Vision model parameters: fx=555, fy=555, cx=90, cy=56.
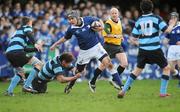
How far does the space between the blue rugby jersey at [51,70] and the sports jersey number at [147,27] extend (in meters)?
2.56

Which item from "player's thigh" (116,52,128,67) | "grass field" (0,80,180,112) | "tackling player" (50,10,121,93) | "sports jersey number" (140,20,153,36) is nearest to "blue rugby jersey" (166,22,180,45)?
"player's thigh" (116,52,128,67)

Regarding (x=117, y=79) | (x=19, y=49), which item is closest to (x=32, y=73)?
(x=19, y=49)

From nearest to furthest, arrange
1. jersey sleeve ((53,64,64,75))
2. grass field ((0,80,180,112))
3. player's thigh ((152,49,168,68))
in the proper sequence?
grass field ((0,80,180,112))
player's thigh ((152,49,168,68))
jersey sleeve ((53,64,64,75))

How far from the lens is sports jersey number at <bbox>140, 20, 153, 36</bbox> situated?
13328 mm

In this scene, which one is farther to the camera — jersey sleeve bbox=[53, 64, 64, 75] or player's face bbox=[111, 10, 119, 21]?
player's face bbox=[111, 10, 119, 21]

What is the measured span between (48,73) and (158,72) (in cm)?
997

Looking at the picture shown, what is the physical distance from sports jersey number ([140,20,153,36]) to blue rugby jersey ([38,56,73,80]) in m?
2.56

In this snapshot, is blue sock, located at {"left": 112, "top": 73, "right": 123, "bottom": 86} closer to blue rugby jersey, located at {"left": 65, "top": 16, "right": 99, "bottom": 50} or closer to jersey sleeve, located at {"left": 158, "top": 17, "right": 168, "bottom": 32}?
blue rugby jersey, located at {"left": 65, "top": 16, "right": 99, "bottom": 50}

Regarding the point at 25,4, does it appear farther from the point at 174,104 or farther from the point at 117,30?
the point at 174,104

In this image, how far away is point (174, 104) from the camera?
1255 cm

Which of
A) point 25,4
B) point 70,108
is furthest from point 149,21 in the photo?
point 25,4

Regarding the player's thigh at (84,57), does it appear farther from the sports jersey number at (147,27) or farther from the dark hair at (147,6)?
the dark hair at (147,6)

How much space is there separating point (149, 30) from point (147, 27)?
9cm

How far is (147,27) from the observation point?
13.3 metres
